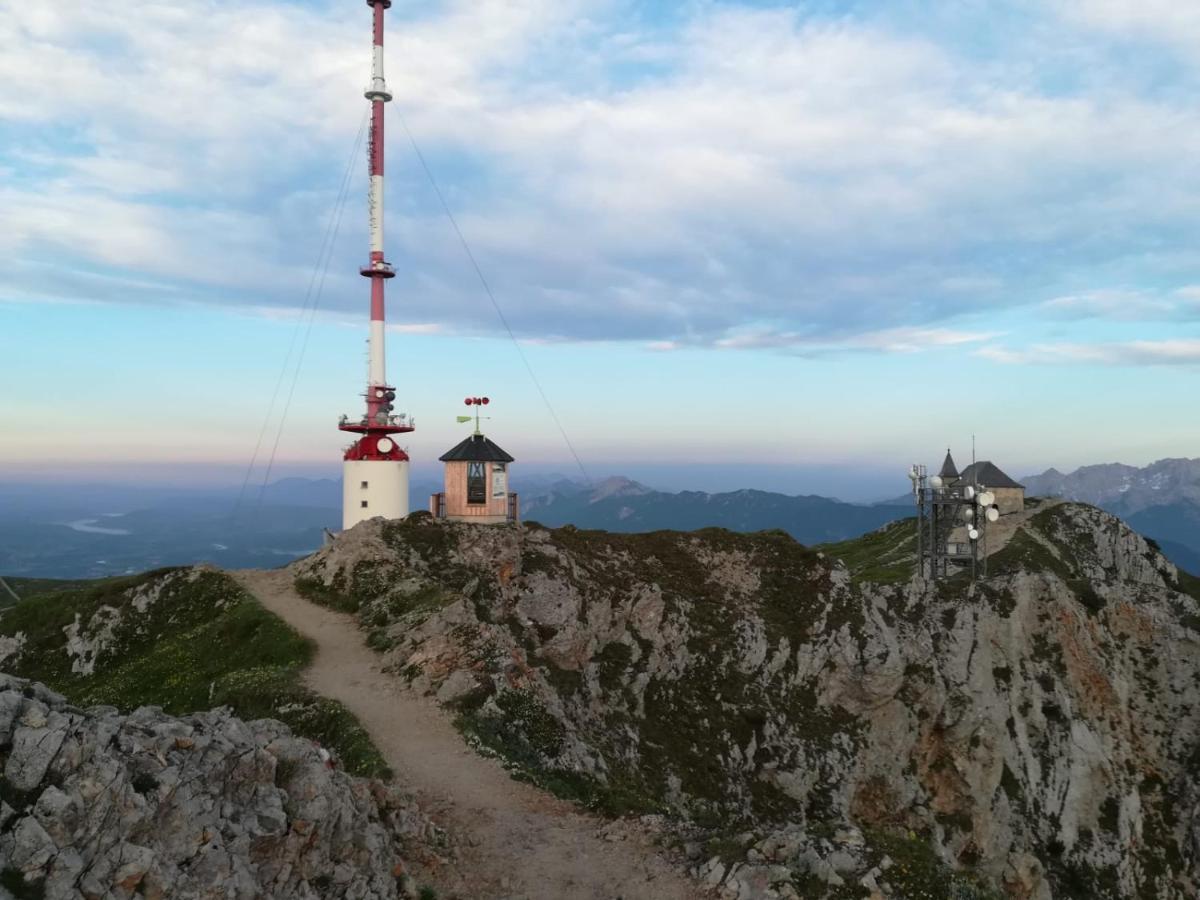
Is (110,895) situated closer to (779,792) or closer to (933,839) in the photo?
(779,792)

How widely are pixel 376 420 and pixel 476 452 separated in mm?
9515

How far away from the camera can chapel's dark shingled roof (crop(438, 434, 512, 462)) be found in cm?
5559

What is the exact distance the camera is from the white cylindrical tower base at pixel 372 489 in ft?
189

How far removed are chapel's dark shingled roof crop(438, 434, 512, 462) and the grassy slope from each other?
58.9 ft

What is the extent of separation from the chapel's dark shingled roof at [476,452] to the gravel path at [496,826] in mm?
25693

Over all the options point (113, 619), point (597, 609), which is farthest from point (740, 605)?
point (113, 619)

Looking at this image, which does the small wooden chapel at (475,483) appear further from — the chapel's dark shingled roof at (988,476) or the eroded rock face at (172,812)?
the chapel's dark shingled roof at (988,476)

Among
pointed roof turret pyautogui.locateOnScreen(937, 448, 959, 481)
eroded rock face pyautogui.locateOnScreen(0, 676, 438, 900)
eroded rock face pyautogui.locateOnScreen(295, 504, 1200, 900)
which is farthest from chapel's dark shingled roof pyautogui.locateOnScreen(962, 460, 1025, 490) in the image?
eroded rock face pyautogui.locateOnScreen(0, 676, 438, 900)

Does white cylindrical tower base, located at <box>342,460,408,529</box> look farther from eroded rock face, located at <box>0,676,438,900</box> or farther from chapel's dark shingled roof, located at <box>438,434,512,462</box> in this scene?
eroded rock face, located at <box>0,676,438,900</box>

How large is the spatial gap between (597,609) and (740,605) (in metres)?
12.7

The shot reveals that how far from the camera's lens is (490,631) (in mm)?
35219

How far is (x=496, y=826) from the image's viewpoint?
20781mm

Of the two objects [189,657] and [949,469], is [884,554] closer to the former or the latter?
[949,469]

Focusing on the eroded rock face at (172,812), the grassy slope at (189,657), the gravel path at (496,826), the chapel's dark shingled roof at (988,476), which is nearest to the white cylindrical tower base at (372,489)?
the grassy slope at (189,657)
